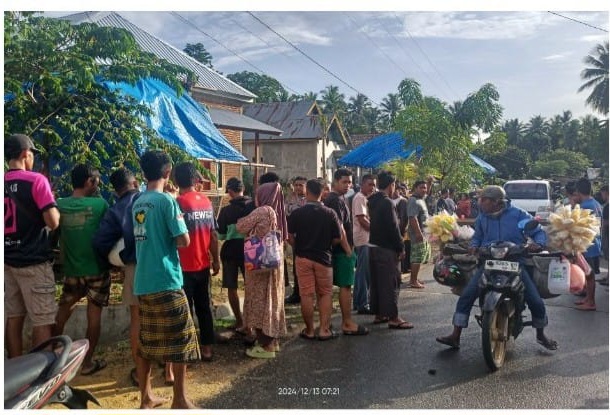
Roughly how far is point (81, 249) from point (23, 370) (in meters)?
1.46

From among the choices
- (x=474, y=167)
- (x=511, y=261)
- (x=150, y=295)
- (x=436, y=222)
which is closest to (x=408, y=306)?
(x=436, y=222)

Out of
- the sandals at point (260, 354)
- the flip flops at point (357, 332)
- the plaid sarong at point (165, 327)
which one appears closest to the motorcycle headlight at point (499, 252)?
the flip flops at point (357, 332)

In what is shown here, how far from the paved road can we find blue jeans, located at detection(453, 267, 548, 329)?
0.29 meters

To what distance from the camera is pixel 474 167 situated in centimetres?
1256

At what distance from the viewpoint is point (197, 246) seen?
14.7ft

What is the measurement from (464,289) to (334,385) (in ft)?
5.17

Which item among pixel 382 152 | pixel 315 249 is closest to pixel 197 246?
pixel 315 249

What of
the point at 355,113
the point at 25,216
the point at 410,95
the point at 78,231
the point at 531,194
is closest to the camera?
the point at 25,216

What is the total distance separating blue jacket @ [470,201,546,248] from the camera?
15.9ft

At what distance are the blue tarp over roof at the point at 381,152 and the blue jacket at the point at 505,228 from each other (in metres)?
7.28

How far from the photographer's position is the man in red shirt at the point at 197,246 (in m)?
4.38

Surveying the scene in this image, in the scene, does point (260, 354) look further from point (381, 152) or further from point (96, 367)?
point (381, 152)

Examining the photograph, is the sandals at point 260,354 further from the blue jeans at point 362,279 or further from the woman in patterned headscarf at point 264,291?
the blue jeans at point 362,279

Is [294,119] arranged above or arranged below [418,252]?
above
